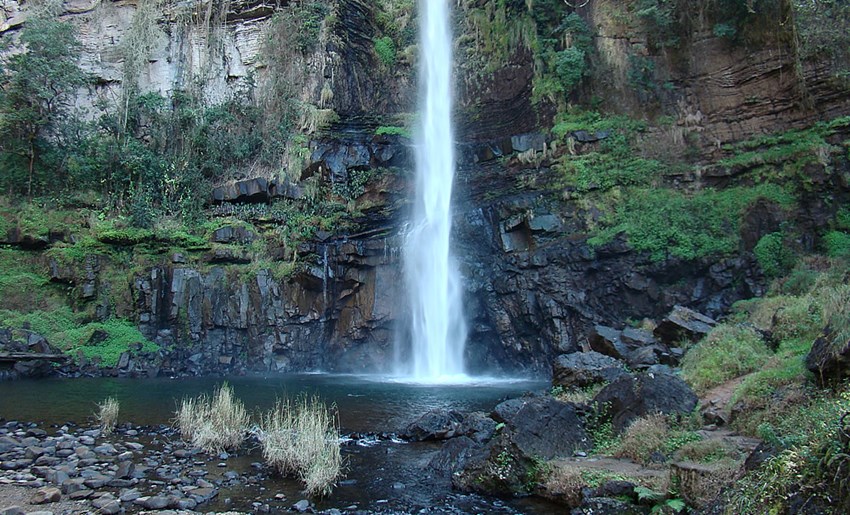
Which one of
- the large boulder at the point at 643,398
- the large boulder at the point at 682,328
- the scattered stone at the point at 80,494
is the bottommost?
the scattered stone at the point at 80,494

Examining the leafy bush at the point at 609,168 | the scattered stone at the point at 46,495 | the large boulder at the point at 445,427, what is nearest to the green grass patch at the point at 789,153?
the leafy bush at the point at 609,168

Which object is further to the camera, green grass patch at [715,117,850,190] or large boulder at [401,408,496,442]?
green grass patch at [715,117,850,190]

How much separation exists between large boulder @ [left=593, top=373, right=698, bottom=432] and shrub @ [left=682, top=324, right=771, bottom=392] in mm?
2048

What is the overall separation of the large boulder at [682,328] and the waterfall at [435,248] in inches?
337

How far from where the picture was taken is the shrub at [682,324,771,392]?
446 inches

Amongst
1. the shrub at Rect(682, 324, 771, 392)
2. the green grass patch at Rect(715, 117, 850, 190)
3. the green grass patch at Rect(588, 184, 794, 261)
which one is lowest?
the shrub at Rect(682, 324, 771, 392)

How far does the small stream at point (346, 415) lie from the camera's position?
7797mm

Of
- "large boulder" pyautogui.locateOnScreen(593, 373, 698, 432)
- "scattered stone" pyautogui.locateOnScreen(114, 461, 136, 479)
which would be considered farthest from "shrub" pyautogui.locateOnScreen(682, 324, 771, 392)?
"scattered stone" pyautogui.locateOnScreen(114, 461, 136, 479)

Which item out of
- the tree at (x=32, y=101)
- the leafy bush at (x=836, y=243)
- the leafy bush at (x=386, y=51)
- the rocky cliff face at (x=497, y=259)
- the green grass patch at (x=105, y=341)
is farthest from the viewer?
the leafy bush at (x=386, y=51)

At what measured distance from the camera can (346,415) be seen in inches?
542

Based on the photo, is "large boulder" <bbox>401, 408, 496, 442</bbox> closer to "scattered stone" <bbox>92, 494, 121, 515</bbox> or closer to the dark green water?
the dark green water

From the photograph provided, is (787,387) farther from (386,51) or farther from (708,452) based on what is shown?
(386,51)

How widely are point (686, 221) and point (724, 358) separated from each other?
1164 cm

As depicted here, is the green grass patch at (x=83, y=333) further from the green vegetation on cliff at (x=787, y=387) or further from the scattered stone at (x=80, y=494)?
the green vegetation on cliff at (x=787, y=387)
